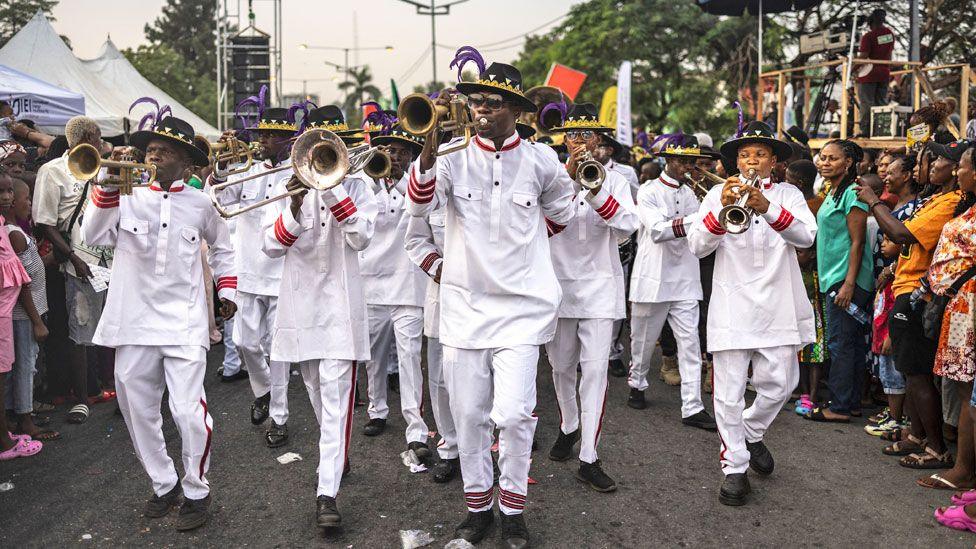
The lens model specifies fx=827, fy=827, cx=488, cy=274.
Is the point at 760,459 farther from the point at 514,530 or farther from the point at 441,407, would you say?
the point at 441,407

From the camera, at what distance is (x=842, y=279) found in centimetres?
694

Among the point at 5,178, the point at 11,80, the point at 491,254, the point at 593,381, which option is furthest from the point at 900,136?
the point at 11,80

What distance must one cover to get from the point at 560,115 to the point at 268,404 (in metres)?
3.47

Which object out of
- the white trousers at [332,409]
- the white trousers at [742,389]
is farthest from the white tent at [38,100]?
the white trousers at [742,389]

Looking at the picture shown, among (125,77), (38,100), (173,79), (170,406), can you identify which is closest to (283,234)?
(170,406)

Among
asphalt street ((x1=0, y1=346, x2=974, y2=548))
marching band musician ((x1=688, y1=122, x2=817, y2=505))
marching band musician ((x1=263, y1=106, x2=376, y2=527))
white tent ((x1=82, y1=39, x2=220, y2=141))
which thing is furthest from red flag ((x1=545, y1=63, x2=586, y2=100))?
marching band musician ((x1=263, y1=106, x2=376, y2=527))

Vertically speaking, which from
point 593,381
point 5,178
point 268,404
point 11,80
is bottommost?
point 268,404

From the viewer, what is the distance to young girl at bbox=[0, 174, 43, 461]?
604 centimetres

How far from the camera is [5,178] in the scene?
6.22 metres

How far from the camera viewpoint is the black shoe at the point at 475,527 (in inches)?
179

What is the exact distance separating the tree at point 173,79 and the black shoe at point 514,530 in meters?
39.9

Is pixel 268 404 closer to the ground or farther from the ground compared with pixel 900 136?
closer to the ground

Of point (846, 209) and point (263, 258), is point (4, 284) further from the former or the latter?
point (846, 209)

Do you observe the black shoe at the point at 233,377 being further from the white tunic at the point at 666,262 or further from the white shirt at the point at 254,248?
the white tunic at the point at 666,262
